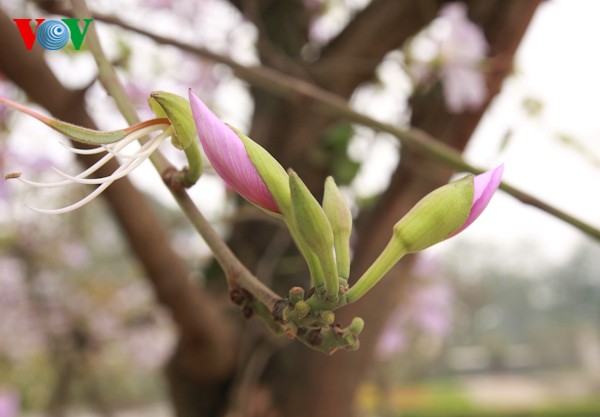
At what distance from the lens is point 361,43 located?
1.19m

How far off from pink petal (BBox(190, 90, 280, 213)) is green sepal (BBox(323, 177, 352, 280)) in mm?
26

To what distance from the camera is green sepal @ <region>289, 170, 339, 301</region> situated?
241mm

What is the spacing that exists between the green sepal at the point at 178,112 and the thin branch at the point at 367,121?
22 centimetres

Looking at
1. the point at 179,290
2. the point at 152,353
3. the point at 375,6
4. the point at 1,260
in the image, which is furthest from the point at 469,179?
the point at 152,353

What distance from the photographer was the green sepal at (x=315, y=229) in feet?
0.79

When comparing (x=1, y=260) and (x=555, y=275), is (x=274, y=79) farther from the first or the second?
(x=555, y=275)

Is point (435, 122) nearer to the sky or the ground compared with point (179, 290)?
nearer to the sky

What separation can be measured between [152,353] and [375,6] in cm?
261

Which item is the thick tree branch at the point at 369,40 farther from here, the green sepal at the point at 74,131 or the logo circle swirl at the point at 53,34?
the green sepal at the point at 74,131

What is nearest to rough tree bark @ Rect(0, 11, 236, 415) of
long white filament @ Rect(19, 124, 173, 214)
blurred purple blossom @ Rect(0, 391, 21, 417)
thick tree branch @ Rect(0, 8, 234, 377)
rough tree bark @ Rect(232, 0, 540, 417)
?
thick tree branch @ Rect(0, 8, 234, 377)

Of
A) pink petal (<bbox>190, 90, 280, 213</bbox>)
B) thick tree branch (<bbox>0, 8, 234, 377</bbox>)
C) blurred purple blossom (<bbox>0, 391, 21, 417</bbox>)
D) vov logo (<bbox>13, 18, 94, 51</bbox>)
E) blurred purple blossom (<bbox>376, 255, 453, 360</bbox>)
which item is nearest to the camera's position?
pink petal (<bbox>190, 90, 280, 213</bbox>)

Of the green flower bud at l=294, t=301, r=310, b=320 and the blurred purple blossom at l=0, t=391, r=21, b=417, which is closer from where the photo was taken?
the green flower bud at l=294, t=301, r=310, b=320

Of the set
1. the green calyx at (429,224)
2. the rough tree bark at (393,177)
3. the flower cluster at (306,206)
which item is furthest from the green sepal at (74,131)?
the rough tree bark at (393,177)

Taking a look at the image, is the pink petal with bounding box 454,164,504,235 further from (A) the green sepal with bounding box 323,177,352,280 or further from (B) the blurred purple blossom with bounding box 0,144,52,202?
(B) the blurred purple blossom with bounding box 0,144,52,202
